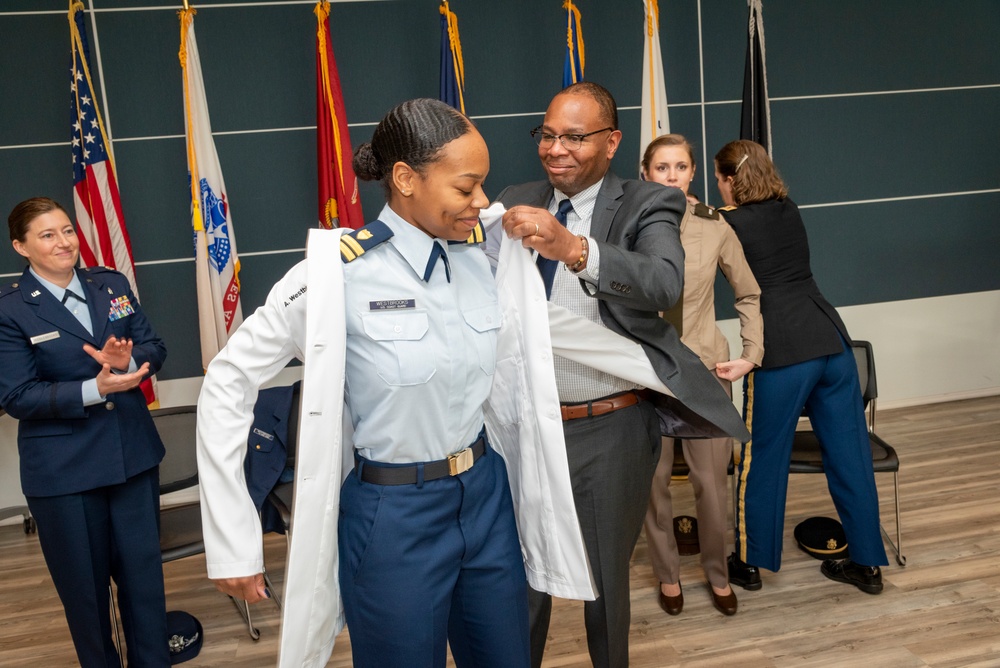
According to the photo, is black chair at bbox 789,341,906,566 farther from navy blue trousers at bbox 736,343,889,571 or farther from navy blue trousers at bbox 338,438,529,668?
navy blue trousers at bbox 338,438,529,668

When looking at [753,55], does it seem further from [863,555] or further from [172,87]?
[172,87]

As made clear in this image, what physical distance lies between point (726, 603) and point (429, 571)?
195cm

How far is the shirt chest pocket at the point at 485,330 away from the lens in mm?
1600

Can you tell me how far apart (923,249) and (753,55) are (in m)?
1.92

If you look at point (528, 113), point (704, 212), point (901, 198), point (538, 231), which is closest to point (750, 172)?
point (704, 212)

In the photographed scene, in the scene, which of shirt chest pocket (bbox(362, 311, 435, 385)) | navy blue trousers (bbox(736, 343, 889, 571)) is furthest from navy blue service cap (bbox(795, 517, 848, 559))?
shirt chest pocket (bbox(362, 311, 435, 385))

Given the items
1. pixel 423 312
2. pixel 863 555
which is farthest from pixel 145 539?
pixel 863 555

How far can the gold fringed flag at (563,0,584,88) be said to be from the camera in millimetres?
4379

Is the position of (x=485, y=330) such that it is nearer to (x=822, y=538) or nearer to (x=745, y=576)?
(x=745, y=576)

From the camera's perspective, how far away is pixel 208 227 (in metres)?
4.16

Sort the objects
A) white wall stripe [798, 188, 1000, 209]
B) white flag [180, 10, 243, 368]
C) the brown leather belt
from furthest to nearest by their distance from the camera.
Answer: white wall stripe [798, 188, 1000, 209]
white flag [180, 10, 243, 368]
the brown leather belt

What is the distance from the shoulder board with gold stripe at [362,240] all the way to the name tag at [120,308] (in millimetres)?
1566

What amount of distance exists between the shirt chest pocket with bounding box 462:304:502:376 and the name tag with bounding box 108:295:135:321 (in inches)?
64.8

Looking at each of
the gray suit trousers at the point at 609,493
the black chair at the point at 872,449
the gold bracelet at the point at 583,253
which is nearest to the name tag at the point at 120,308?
the gray suit trousers at the point at 609,493
